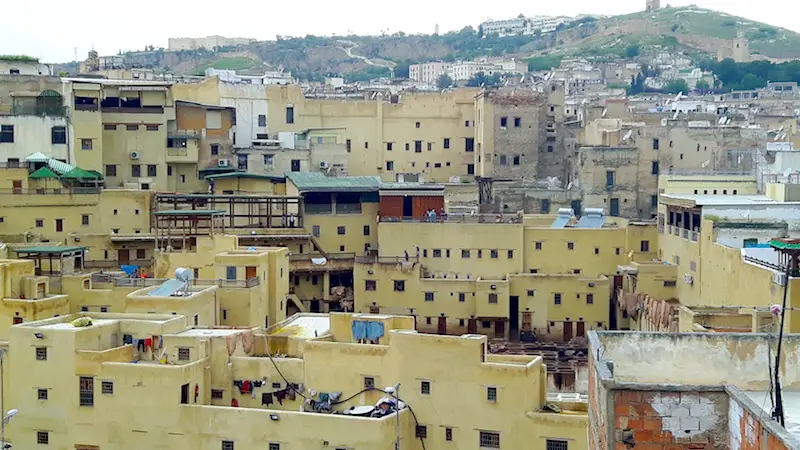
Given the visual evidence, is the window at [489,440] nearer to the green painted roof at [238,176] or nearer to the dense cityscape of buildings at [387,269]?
the dense cityscape of buildings at [387,269]

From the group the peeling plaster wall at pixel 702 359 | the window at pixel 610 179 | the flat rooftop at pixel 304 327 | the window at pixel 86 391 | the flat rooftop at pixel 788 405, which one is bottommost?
the window at pixel 86 391

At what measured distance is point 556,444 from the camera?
27656 millimetres

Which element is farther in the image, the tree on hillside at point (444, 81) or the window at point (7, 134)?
the tree on hillside at point (444, 81)

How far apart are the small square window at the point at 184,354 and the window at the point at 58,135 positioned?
915 inches

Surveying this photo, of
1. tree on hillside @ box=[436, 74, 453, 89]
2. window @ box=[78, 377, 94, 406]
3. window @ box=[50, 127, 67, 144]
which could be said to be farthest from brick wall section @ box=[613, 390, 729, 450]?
tree on hillside @ box=[436, 74, 453, 89]

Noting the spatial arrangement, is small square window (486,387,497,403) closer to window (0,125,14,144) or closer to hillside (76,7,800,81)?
window (0,125,14,144)

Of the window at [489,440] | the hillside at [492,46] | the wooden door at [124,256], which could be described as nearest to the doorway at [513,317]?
the wooden door at [124,256]

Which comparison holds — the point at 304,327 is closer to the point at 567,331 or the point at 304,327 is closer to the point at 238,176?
the point at 567,331

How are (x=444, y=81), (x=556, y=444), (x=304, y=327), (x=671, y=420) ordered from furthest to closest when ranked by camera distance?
(x=444, y=81) < (x=304, y=327) < (x=556, y=444) < (x=671, y=420)

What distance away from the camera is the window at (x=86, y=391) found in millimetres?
30078

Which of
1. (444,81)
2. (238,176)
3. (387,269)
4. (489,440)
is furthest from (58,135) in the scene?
(444,81)

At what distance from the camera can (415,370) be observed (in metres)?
28.9

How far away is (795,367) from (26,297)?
1015 inches

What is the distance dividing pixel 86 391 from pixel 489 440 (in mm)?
9931
